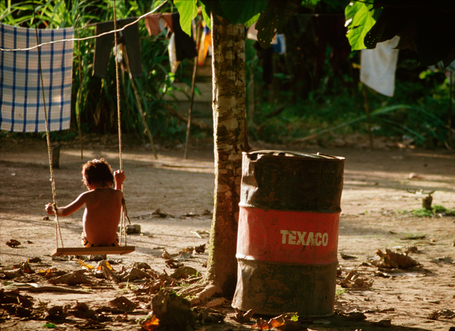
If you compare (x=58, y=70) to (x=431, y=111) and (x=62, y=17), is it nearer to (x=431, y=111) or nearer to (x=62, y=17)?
(x=62, y=17)

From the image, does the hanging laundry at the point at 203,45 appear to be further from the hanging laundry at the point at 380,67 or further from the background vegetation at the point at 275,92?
the hanging laundry at the point at 380,67

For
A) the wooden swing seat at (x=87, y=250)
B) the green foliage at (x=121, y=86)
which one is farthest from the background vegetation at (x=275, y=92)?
the wooden swing seat at (x=87, y=250)

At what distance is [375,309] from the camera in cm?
280

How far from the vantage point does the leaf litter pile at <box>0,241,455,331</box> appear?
2373 mm

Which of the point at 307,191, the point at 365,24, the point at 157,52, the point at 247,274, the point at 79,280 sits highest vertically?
the point at 157,52

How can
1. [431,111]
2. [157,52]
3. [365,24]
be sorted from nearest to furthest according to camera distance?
[365,24]
[157,52]
[431,111]

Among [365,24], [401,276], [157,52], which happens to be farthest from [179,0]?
[157,52]

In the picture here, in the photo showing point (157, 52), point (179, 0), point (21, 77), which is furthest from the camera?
point (157, 52)

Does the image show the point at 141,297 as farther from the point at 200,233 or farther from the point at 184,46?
the point at 184,46

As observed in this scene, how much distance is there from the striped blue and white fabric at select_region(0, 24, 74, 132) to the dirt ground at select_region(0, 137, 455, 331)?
77 cm

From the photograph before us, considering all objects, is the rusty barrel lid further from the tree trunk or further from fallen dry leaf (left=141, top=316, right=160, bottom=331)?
fallen dry leaf (left=141, top=316, right=160, bottom=331)

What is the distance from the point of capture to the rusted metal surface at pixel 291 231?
101 inches

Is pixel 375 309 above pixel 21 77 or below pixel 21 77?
below

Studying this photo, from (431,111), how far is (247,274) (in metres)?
11.6
